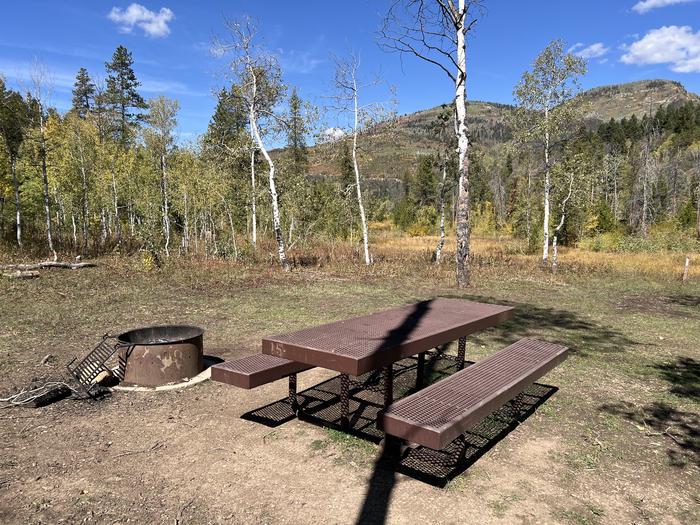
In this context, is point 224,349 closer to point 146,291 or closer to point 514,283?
point 146,291

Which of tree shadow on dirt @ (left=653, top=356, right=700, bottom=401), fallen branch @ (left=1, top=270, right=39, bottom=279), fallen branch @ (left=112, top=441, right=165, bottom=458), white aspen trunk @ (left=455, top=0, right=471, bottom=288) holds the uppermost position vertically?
white aspen trunk @ (left=455, top=0, right=471, bottom=288)

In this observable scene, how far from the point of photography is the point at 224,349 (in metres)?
6.54

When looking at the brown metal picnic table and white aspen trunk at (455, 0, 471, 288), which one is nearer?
the brown metal picnic table

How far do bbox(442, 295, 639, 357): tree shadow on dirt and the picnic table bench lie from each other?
2.36 m

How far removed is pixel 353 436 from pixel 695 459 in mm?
2726

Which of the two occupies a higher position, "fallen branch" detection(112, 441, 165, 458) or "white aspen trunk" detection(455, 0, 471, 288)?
"white aspen trunk" detection(455, 0, 471, 288)

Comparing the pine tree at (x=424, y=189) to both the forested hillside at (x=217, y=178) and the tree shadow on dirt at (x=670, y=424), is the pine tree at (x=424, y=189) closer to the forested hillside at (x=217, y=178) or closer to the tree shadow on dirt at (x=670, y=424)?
the forested hillside at (x=217, y=178)

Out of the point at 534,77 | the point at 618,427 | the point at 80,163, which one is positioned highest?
the point at 534,77

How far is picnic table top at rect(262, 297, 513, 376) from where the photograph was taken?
3.32 metres

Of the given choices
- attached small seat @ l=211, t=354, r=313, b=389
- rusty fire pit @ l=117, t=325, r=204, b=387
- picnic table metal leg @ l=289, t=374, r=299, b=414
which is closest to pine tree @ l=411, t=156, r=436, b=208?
rusty fire pit @ l=117, t=325, r=204, b=387

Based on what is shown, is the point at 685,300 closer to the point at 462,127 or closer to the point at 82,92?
the point at 462,127

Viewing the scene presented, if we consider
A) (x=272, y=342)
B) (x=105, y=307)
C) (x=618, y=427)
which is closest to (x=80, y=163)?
(x=105, y=307)

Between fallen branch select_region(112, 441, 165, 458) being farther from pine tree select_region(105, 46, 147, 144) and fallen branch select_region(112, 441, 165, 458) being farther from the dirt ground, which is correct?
pine tree select_region(105, 46, 147, 144)

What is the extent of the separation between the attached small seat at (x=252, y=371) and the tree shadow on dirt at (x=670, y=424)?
323cm
